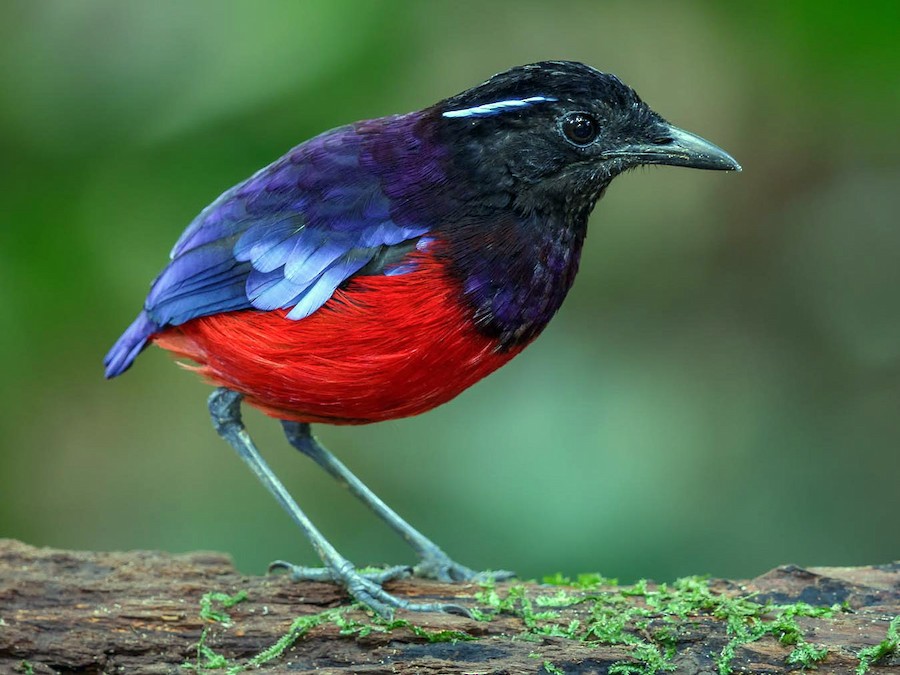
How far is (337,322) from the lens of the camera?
5.48m

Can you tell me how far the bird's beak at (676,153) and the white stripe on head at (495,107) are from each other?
0.41m

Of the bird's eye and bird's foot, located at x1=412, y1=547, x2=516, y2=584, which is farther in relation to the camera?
bird's foot, located at x1=412, y1=547, x2=516, y2=584

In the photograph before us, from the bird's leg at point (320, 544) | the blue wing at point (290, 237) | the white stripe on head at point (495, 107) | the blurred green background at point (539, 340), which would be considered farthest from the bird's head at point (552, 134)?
the blurred green background at point (539, 340)

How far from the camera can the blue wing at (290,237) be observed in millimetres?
5516

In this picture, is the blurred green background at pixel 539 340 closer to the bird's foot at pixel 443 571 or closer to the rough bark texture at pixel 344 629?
the bird's foot at pixel 443 571

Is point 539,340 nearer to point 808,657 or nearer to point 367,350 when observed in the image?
point 367,350

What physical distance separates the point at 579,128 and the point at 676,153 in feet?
1.57

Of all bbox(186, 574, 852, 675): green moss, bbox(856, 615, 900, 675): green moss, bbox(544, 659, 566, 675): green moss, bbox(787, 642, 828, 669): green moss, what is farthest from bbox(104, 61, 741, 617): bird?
bbox(856, 615, 900, 675): green moss

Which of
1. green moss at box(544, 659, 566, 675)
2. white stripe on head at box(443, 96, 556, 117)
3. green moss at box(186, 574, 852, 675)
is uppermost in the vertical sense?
white stripe on head at box(443, 96, 556, 117)

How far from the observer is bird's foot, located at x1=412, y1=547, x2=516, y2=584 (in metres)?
6.59

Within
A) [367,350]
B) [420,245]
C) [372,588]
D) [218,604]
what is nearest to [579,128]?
[420,245]

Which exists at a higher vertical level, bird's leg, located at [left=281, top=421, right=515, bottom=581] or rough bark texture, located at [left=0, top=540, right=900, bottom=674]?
bird's leg, located at [left=281, top=421, right=515, bottom=581]

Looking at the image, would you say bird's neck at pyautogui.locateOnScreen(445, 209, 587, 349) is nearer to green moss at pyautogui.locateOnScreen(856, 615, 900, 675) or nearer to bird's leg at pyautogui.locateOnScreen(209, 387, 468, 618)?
bird's leg at pyautogui.locateOnScreen(209, 387, 468, 618)

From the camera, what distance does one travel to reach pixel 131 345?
628 centimetres
